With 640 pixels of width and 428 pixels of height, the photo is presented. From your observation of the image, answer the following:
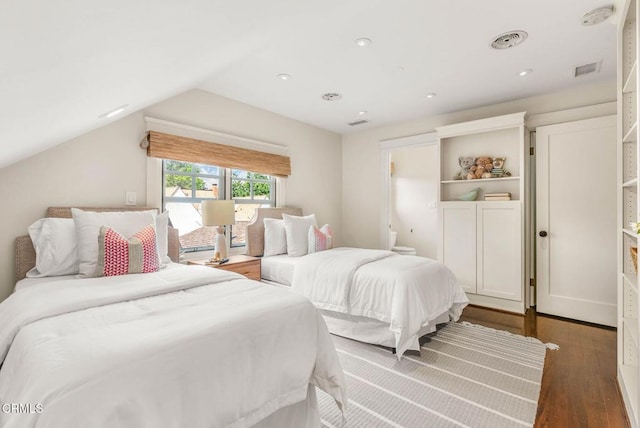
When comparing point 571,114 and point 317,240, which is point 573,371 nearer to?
point 317,240

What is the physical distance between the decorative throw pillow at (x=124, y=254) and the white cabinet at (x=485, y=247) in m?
3.39

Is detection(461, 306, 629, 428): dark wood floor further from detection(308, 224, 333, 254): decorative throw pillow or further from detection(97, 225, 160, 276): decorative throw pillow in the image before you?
detection(97, 225, 160, 276): decorative throw pillow

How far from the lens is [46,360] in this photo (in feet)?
3.12

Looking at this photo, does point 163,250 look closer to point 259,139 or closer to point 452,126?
point 259,139

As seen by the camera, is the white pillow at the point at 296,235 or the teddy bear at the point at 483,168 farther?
the teddy bear at the point at 483,168

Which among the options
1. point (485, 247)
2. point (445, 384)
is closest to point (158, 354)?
point (445, 384)

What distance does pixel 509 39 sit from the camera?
2406mm

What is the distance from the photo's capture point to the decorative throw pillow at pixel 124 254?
201cm

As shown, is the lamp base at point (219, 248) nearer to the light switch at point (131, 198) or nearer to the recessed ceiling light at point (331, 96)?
the light switch at point (131, 198)

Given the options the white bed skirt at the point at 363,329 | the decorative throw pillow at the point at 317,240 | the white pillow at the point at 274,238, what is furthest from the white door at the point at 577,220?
the white pillow at the point at 274,238

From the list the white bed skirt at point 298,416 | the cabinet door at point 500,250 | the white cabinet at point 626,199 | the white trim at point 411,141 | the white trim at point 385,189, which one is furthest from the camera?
the white trim at point 385,189

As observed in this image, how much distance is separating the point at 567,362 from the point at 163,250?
3.29 metres

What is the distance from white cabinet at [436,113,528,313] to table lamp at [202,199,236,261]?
2.69 metres

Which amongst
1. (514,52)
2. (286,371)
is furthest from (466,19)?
(286,371)
